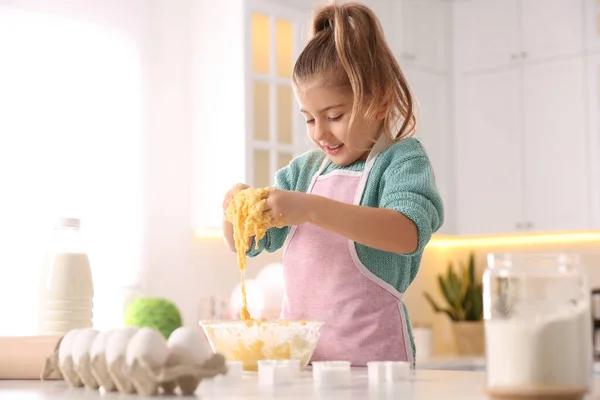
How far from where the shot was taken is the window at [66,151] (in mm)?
3293

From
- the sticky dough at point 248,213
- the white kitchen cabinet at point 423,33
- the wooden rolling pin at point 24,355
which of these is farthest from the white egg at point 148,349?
the white kitchen cabinet at point 423,33

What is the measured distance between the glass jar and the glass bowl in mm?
532

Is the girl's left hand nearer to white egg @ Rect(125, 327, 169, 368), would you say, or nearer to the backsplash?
white egg @ Rect(125, 327, 169, 368)

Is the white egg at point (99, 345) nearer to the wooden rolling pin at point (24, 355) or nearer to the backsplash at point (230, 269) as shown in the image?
the wooden rolling pin at point (24, 355)

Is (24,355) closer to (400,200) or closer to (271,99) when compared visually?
(400,200)

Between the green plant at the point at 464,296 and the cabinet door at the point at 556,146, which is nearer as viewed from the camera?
the cabinet door at the point at 556,146

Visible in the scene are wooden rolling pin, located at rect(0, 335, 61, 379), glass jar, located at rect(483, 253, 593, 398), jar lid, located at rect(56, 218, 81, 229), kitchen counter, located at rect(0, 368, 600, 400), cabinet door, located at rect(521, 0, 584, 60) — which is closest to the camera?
glass jar, located at rect(483, 253, 593, 398)

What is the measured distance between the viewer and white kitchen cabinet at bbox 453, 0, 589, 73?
430cm

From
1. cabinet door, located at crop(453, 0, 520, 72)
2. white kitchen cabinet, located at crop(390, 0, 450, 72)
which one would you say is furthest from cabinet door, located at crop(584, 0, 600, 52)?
white kitchen cabinet, located at crop(390, 0, 450, 72)

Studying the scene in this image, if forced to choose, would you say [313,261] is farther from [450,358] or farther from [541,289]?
[450,358]

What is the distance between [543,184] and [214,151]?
5.34 feet

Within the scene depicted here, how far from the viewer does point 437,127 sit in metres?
4.74

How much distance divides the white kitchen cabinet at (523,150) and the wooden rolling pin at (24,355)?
10.8ft

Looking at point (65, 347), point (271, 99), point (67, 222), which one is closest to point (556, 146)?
point (271, 99)
